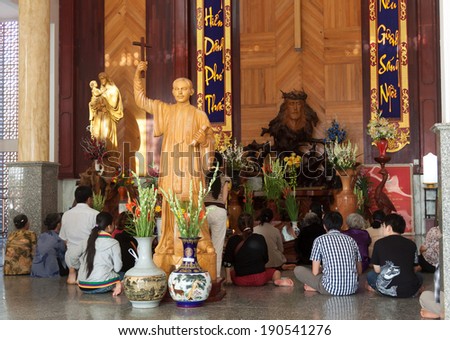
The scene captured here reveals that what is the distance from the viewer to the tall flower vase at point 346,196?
10453 millimetres

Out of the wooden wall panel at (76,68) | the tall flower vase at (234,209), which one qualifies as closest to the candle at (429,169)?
the tall flower vase at (234,209)

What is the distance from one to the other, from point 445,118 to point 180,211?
2401 mm

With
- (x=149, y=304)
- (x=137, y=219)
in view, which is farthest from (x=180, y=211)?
(x=149, y=304)

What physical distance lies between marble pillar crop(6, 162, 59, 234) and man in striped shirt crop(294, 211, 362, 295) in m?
4.53

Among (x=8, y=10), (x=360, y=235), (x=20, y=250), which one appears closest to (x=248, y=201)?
(x=360, y=235)

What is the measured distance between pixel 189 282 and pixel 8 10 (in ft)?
38.5

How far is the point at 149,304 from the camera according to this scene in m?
5.85

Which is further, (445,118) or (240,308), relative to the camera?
(240,308)

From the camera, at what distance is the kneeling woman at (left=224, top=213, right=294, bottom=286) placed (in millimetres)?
7035

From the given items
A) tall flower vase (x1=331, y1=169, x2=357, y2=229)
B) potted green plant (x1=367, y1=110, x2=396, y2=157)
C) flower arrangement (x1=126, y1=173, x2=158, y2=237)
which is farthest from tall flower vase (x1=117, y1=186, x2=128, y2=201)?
flower arrangement (x1=126, y1=173, x2=158, y2=237)

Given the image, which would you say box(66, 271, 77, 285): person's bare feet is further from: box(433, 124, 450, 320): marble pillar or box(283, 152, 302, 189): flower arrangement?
box(283, 152, 302, 189): flower arrangement

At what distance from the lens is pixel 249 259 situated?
7117mm

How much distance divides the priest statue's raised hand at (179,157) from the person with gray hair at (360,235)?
2.16 meters

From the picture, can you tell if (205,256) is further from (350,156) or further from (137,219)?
(350,156)
